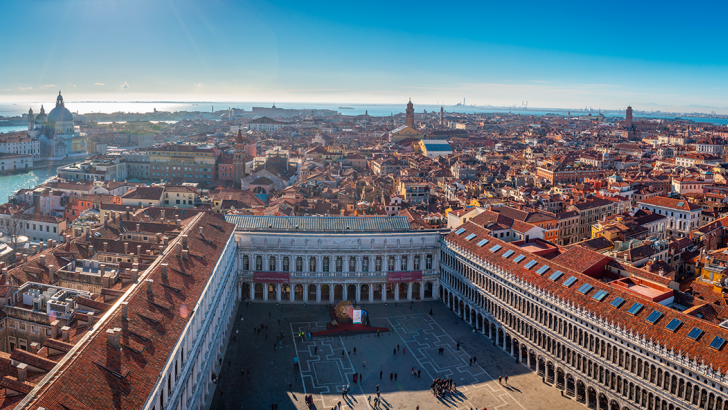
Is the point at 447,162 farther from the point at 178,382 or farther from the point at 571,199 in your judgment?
the point at 178,382

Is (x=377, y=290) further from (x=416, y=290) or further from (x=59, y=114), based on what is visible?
(x=59, y=114)

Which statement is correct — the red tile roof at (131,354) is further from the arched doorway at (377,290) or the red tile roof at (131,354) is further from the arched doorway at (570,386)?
the arched doorway at (570,386)

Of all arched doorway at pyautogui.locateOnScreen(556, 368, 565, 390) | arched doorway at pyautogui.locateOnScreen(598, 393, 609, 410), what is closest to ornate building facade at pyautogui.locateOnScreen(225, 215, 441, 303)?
arched doorway at pyautogui.locateOnScreen(556, 368, 565, 390)

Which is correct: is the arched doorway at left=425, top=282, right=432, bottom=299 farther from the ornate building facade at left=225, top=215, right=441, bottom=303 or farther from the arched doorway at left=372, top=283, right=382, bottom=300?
the arched doorway at left=372, top=283, right=382, bottom=300

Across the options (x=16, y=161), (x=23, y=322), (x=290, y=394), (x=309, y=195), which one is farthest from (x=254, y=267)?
(x=16, y=161)

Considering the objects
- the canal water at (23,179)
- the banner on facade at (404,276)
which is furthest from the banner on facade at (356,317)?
the canal water at (23,179)

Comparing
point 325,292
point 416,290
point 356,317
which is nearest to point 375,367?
point 356,317

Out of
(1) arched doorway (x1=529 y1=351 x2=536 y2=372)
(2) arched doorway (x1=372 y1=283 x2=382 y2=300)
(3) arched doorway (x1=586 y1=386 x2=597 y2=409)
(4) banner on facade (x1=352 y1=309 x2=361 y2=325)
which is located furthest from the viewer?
(2) arched doorway (x1=372 y1=283 x2=382 y2=300)
